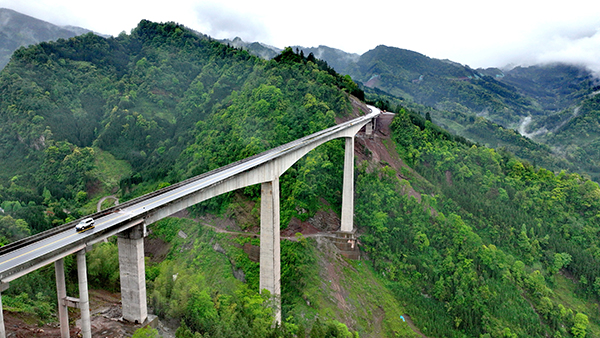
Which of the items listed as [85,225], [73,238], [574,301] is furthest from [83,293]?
[574,301]

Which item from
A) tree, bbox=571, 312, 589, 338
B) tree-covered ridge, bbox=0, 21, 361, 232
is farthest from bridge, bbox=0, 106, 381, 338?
tree, bbox=571, 312, 589, 338

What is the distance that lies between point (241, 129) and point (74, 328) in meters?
41.3

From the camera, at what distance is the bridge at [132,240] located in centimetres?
1641

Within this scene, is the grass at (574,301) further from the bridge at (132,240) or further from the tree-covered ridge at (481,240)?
the bridge at (132,240)

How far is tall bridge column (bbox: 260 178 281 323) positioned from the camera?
111ft

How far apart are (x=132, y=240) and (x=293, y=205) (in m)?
31.8

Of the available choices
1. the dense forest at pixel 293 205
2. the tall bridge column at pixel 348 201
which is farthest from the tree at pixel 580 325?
the tall bridge column at pixel 348 201

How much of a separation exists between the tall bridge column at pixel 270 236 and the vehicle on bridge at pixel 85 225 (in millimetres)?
16660

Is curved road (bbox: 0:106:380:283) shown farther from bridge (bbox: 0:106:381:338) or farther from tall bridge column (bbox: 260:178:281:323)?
tall bridge column (bbox: 260:178:281:323)

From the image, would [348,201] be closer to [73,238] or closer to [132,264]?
[132,264]

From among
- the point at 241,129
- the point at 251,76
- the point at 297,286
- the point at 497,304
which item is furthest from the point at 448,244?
the point at 251,76

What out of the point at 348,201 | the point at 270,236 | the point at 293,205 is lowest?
the point at 293,205

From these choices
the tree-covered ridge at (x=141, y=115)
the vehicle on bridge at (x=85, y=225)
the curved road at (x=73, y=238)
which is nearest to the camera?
the curved road at (x=73, y=238)

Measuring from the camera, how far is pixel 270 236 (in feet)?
112
